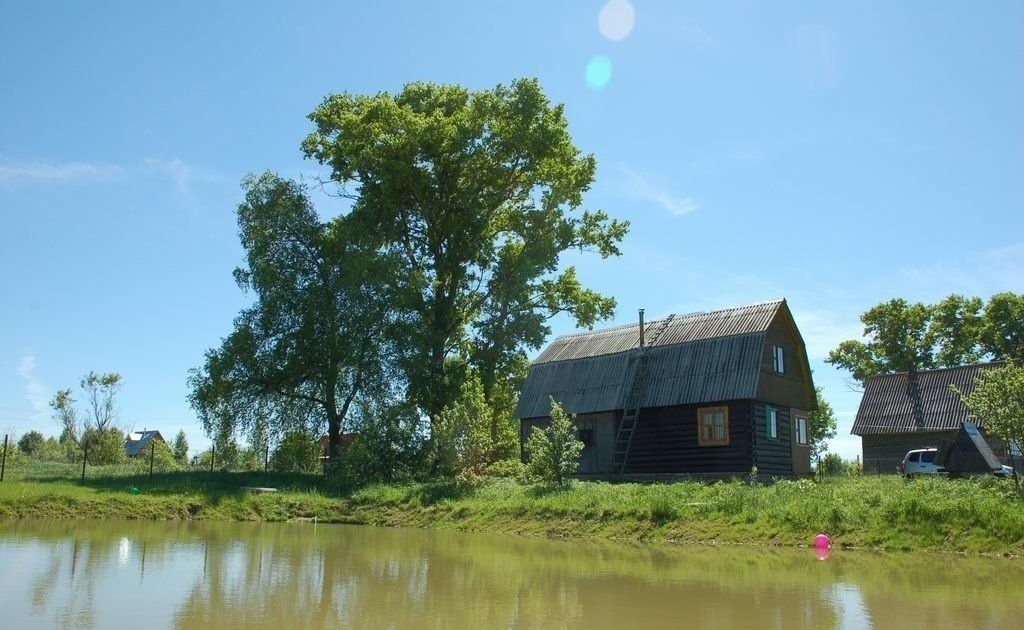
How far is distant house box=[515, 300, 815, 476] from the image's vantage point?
29.3 m

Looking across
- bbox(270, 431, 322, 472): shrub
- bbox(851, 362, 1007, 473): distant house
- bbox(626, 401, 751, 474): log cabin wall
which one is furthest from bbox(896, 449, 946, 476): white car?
bbox(270, 431, 322, 472): shrub

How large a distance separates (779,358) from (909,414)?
14.1m

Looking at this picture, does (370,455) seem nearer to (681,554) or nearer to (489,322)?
(489,322)

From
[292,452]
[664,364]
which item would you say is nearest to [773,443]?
[664,364]

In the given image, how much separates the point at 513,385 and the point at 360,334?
8743 mm

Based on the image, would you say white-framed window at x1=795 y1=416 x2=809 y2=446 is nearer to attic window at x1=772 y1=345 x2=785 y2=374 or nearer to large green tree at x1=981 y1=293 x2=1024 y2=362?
attic window at x1=772 y1=345 x2=785 y2=374

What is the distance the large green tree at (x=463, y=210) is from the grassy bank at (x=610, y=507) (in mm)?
9640

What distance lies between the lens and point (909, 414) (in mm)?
41375

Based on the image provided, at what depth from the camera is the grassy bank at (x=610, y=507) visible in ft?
57.7

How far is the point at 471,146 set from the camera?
37656 millimetres

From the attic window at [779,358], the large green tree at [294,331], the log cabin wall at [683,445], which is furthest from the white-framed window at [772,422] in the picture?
the large green tree at [294,331]

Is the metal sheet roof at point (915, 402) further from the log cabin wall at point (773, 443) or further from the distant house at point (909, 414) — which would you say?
the log cabin wall at point (773, 443)

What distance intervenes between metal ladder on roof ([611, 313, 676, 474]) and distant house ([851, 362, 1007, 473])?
16777 mm

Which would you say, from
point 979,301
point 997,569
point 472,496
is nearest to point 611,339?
point 472,496
